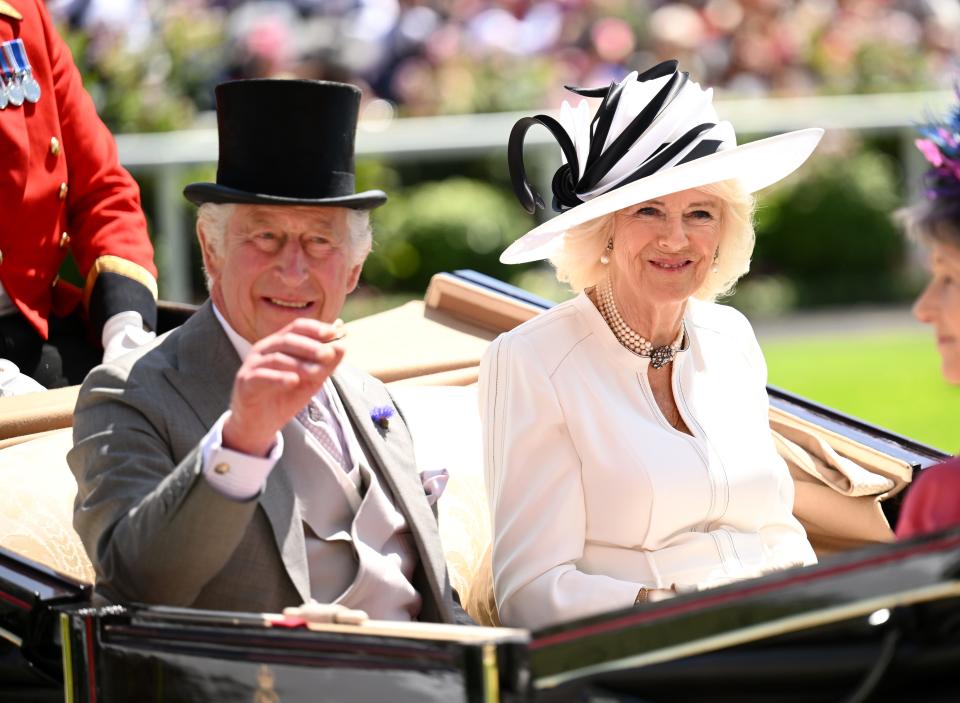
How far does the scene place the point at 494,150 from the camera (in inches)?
372

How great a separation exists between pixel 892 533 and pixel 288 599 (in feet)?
4.48

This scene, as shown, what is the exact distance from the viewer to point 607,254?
2.89 metres

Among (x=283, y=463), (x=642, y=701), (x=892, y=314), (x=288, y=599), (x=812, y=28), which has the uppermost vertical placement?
(x=812, y=28)

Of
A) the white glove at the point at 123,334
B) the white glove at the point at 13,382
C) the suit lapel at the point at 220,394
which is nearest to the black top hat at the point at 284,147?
the suit lapel at the point at 220,394

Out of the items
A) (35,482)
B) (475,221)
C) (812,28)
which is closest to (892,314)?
(812,28)

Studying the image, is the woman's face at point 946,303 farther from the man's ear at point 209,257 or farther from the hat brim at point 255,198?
the man's ear at point 209,257

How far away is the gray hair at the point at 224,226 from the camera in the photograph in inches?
94.4

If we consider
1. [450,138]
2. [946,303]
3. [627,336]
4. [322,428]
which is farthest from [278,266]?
[450,138]

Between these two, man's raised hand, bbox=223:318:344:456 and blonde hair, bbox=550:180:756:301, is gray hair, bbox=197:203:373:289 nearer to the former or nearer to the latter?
man's raised hand, bbox=223:318:344:456

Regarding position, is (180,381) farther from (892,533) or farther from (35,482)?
(892,533)

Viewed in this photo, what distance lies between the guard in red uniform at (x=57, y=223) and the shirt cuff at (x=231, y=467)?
3.76 feet

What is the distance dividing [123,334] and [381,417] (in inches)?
31.6

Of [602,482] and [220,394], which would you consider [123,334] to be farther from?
[602,482]

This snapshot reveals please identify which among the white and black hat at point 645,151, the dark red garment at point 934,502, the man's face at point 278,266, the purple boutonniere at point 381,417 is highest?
the white and black hat at point 645,151
